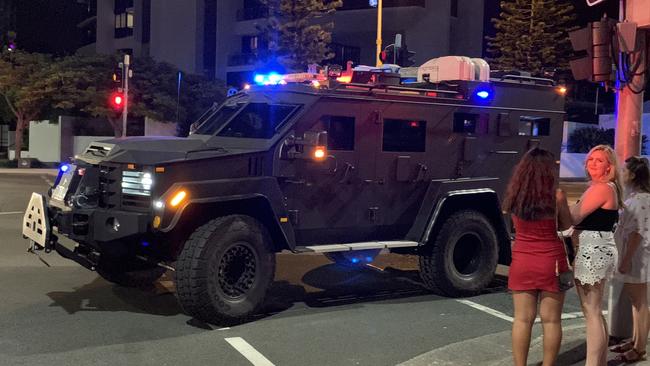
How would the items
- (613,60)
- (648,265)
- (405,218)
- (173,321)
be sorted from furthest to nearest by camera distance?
(405,218) < (173,321) < (613,60) < (648,265)

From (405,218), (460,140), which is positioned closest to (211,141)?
(405,218)

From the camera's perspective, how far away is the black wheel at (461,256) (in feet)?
25.4

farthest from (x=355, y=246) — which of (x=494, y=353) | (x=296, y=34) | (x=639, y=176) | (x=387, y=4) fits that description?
(x=387, y=4)

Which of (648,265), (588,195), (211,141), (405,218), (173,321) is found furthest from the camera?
(405,218)

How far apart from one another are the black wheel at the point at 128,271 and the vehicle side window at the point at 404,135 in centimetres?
316

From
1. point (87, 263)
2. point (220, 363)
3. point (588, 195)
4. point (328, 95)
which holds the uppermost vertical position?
point (328, 95)

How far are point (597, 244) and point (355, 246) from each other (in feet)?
9.90

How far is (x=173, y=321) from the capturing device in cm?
654

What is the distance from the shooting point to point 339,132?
7148mm

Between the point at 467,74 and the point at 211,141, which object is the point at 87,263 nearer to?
the point at 211,141

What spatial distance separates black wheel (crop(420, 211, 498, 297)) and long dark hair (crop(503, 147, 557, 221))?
3.38 meters

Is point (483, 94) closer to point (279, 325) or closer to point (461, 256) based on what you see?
point (461, 256)

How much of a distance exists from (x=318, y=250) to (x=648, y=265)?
Result: 3130 mm

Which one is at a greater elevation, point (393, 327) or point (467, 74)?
point (467, 74)
